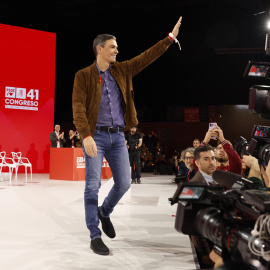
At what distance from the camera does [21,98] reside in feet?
36.5

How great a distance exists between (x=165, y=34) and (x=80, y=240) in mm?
10569

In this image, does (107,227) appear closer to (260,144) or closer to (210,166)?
(210,166)

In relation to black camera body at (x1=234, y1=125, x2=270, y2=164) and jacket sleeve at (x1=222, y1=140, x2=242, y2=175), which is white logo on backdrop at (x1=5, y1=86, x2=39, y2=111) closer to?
jacket sleeve at (x1=222, y1=140, x2=242, y2=175)

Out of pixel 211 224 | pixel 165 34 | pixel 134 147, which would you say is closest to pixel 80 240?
pixel 211 224

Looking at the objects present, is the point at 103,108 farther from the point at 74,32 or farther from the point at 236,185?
the point at 74,32

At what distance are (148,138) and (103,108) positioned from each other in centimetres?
1098

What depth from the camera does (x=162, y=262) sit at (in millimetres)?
2229

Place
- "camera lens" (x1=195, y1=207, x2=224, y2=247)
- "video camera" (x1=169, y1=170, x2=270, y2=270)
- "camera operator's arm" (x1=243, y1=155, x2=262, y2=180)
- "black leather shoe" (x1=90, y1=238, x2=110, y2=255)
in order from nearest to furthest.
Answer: "video camera" (x1=169, y1=170, x2=270, y2=270)
"camera lens" (x1=195, y1=207, x2=224, y2=247)
"black leather shoe" (x1=90, y1=238, x2=110, y2=255)
"camera operator's arm" (x1=243, y1=155, x2=262, y2=180)

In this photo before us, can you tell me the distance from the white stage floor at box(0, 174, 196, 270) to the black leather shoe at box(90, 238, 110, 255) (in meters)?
0.03

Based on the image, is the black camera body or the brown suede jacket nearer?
the black camera body

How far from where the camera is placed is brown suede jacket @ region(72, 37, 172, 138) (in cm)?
245

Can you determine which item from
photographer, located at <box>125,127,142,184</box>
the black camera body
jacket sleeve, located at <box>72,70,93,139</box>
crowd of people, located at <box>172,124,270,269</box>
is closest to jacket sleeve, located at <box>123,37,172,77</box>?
jacket sleeve, located at <box>72,70,93,139</box>

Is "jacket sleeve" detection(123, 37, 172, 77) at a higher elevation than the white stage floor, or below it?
higher

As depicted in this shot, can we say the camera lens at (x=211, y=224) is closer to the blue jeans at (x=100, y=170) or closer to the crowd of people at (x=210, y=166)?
the crowd of people at (x=210, y=166)
